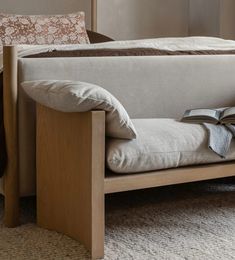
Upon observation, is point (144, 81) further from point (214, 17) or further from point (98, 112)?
point (214, 17)

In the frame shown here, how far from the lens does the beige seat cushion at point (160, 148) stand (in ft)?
5.74

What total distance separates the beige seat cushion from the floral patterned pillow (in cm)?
194

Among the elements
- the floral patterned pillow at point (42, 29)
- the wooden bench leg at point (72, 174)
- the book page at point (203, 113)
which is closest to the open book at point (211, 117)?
the book page at point (203, 113)

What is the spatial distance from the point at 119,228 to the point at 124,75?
61 centimetres

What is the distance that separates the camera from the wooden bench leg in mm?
1674

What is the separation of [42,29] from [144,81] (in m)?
1.77

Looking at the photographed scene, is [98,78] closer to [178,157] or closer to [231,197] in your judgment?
[178,157]

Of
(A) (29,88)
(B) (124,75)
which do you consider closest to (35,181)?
(A) (29,88)

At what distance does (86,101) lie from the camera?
1.65m

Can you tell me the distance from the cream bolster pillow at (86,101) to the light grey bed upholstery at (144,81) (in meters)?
0.18

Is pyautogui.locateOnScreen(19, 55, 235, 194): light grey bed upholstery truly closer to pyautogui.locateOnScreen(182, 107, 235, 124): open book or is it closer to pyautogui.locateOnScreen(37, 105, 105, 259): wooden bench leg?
pyautogui.locateOnScreen(37, 105, 105, 259): wooden bench leg

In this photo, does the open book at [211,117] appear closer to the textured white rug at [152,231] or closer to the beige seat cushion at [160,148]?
the beige seat cushion at [160,148]

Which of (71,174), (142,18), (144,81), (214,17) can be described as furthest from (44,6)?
(71,174)

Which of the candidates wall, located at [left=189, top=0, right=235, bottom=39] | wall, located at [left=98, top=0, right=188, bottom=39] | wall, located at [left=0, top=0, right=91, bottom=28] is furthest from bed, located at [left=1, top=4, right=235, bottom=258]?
wall, located at [left=189, top=0, right=235, bottom=39]
